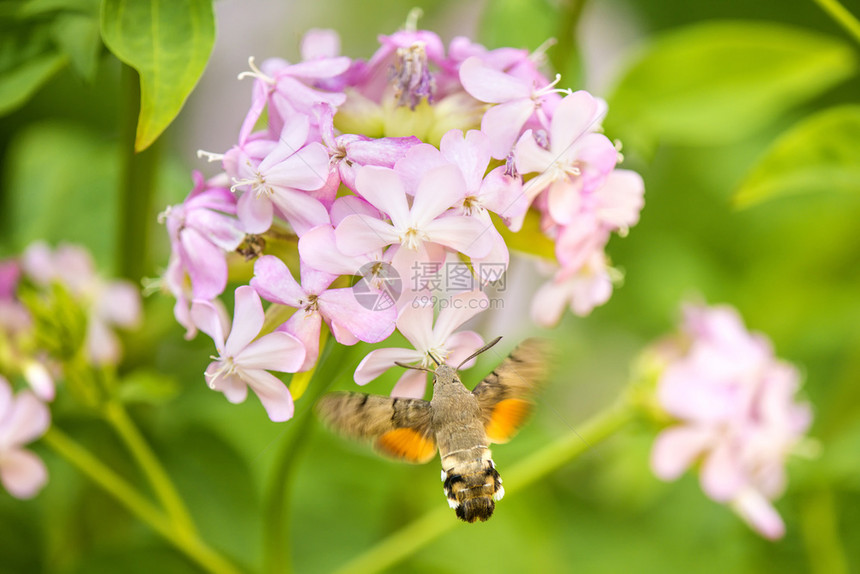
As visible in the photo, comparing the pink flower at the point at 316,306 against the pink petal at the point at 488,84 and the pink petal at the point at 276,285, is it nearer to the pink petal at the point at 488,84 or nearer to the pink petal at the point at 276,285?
the pink petal at the point at 276,285

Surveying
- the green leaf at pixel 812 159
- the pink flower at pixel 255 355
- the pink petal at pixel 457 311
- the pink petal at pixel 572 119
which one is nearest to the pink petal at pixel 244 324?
the pink flower at pixel 255 355

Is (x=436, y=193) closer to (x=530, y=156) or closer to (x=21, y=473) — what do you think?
(x=530, y=156)

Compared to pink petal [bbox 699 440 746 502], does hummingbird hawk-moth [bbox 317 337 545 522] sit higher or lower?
higher

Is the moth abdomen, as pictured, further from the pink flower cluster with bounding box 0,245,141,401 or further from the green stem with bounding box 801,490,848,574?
the green stem with bounding box 801,490,848,574

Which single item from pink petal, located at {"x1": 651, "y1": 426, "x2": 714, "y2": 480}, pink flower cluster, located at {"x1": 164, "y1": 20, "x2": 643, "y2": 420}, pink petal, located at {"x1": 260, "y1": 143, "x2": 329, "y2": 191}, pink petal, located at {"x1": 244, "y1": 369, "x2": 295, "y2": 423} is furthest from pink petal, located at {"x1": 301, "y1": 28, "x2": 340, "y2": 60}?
pink petal, located at {"x1": 651, "y1": 426, "x2": 714, "y2": 480}

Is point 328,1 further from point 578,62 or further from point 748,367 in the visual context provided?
point 748,367

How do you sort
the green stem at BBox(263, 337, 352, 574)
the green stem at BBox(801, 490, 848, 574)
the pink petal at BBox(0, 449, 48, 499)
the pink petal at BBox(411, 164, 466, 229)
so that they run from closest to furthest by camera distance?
1. the pink petal at BBox(411, 164, 466, 229)
2. the green stem at BBox(263, 337, 352, 574)
3. the pink petal at BBox(0, 449, 48, 499)
4. the green stem at BBox(801, 490, 848, 574)
